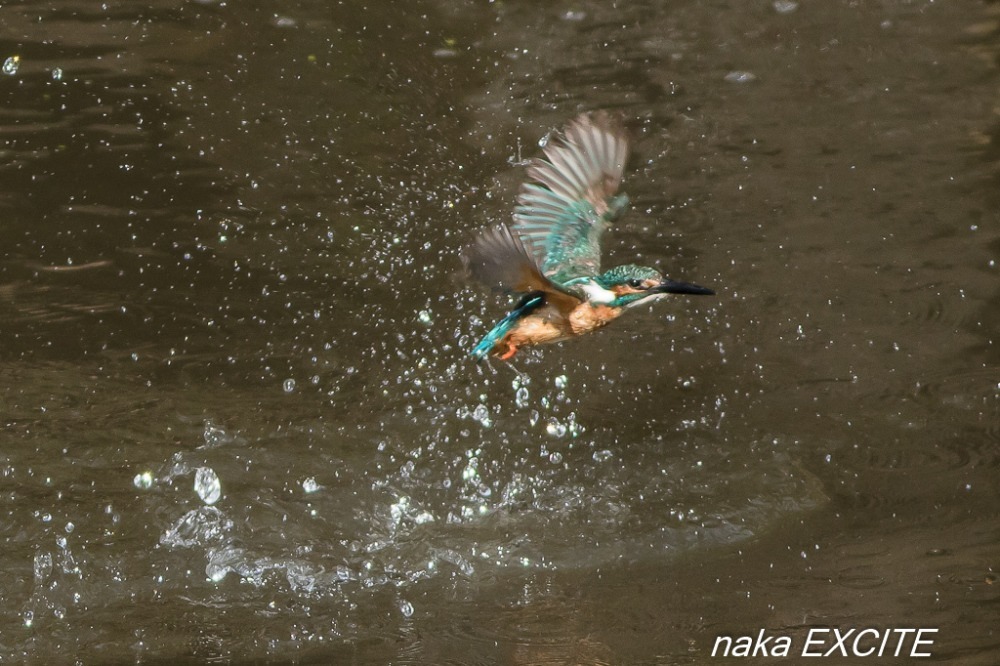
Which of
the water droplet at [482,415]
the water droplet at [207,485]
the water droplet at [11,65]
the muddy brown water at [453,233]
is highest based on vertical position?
the water droplet at [11,65]

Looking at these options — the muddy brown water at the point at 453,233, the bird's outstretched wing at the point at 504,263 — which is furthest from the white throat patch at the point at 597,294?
the muddy brown water at the point at 453,233

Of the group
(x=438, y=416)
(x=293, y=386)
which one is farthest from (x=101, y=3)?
(x=438, y=416)

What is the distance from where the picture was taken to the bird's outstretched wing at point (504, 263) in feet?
6.22

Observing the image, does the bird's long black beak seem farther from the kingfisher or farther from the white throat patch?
the white throat patch

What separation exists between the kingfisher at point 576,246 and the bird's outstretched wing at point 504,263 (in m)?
0.07

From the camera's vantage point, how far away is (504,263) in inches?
76.6

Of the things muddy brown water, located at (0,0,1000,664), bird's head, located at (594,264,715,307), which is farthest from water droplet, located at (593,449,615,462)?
bird's head, located at (594,264,715,307)

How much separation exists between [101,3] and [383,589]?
2.28 metres

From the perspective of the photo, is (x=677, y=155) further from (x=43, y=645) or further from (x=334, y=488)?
(x=43, y=645)

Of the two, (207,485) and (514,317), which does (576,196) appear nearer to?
(514,317)

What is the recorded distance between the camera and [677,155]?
12.0 feet

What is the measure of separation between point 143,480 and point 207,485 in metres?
0.26

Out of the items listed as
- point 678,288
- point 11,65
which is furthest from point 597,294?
point 11,65

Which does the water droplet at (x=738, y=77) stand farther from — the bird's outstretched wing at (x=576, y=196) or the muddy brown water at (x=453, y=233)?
the bird's outstretched wing at (x=576, y=196)
